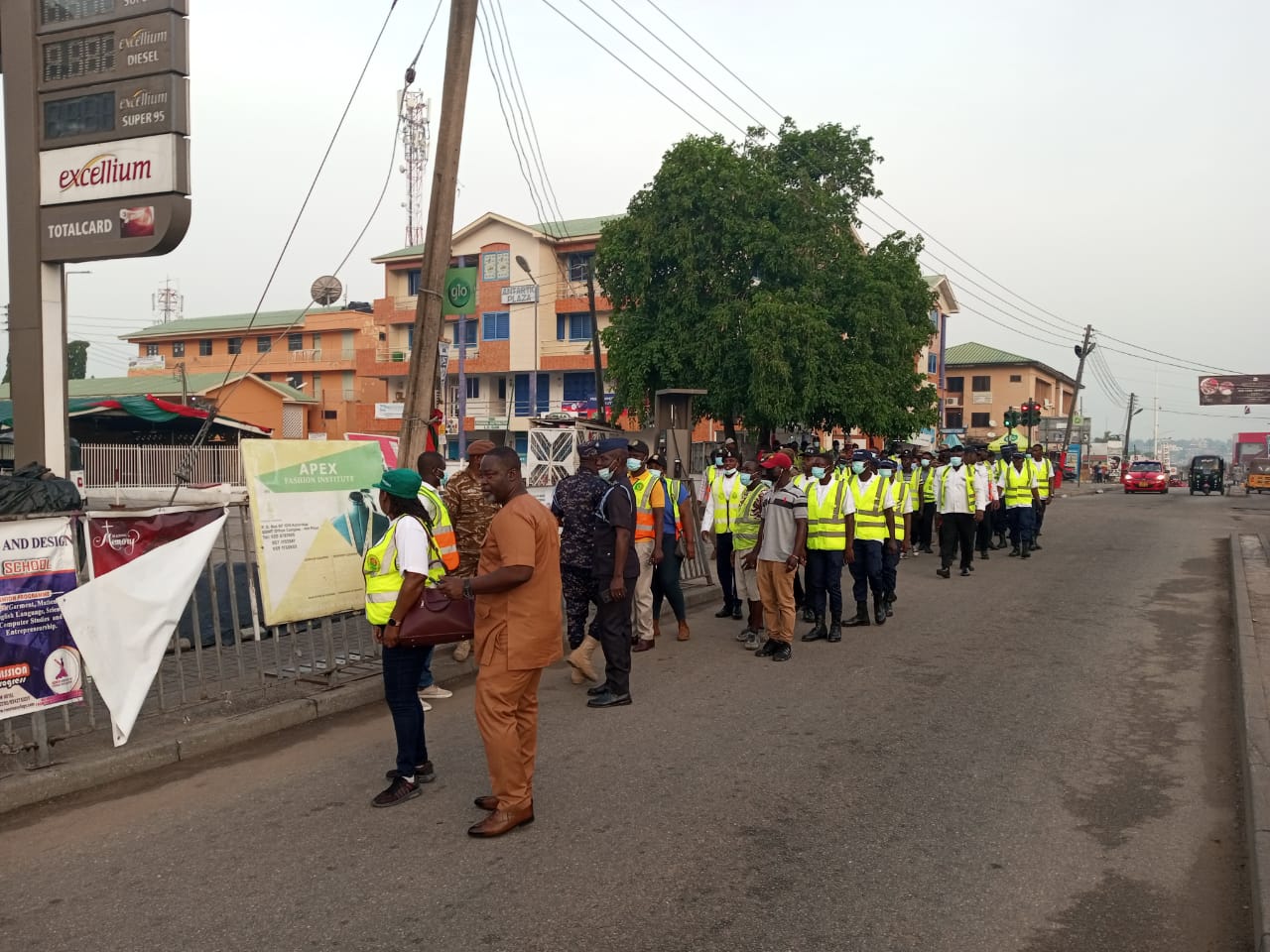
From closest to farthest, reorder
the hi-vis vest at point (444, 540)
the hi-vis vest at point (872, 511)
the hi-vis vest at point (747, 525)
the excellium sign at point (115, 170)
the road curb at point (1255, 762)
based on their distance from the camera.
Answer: the road curb at point (1255, 762) → the hi-vis vest at point (444, 540) → the excellium sign at point (115, 170) → the hi-vis vest at point (747, 525) → the hi-vis vest at point (872, 511)

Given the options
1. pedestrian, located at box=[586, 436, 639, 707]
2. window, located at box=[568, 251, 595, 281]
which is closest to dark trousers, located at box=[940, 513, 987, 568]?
pedestrian, located at box=[586, 436, 639, 707]

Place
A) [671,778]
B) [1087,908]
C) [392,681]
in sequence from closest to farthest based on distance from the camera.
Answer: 1. [1087,908]
2. [392,681]
3. [671,778]

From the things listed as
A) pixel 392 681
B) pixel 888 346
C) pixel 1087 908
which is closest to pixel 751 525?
pixel 392 681

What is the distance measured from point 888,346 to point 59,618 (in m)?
25.5

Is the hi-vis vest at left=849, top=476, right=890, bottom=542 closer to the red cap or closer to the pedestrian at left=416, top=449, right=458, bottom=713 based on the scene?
the red cap

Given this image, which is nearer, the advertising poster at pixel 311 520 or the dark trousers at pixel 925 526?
the advertising poster at pixel 311 520

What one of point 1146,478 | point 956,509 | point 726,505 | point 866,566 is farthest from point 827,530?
point 1146,478

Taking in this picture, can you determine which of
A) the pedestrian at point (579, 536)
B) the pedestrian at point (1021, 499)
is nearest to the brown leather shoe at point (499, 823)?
the pedestrian at point (579, 536)

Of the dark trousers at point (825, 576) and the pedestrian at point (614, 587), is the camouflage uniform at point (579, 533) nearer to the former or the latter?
the pedestrian at point (614, 587)

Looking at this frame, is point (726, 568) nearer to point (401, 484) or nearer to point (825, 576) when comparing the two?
point (825, 576)

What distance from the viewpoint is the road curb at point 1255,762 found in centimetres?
388

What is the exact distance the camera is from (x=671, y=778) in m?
5.43

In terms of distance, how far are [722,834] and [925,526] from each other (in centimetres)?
1368

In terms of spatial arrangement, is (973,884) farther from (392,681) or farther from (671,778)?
(392,681)
